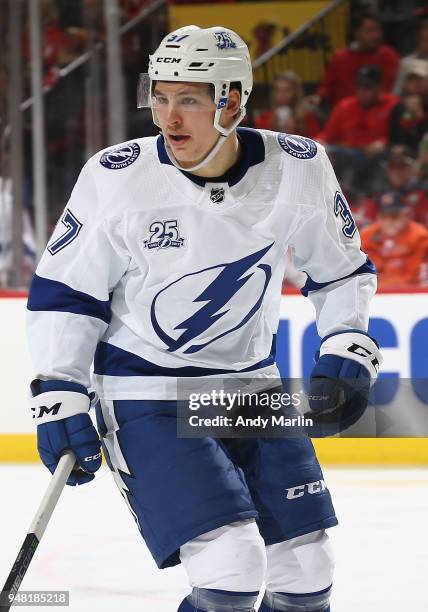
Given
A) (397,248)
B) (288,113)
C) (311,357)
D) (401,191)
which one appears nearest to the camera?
(311,357)

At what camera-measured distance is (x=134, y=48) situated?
5.40 meters

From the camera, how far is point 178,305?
2.07m

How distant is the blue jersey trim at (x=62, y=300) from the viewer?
206cm

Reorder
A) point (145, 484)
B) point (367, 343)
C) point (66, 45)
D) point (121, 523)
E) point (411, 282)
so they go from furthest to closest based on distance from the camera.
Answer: point (66, 45), point (411, 282), point (121, 523), point (367, 343), point (145, 484)

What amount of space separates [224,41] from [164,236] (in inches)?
15.4

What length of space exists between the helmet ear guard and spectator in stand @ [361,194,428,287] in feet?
9.28

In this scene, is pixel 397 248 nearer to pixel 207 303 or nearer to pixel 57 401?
pixel 207 303

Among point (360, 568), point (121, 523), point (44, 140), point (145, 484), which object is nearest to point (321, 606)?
point (145, 484)

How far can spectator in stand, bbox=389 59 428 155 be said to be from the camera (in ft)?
17.9

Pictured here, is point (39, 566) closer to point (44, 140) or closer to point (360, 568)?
point (360, 568)

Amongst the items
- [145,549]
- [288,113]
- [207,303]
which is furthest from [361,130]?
[207,303]

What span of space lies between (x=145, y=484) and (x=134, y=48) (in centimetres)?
370

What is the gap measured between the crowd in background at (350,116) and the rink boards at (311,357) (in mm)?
Answer: 512

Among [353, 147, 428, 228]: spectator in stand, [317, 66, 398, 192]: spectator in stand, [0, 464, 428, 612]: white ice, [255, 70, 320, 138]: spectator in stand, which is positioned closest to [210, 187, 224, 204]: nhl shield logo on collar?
[0, 464, 428, 612]: white ice
